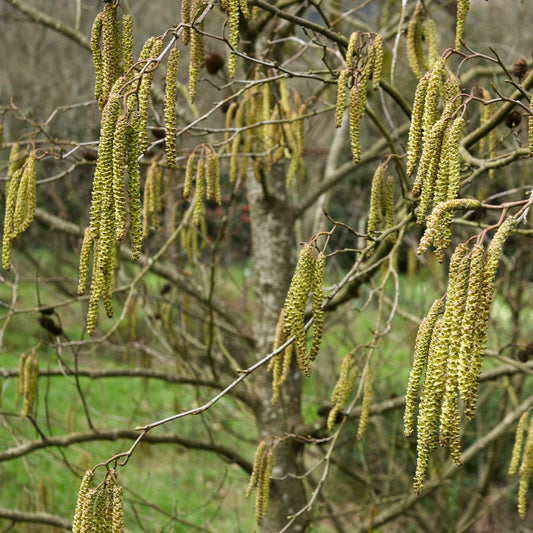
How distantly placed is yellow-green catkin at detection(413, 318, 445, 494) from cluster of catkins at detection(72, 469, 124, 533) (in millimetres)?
532

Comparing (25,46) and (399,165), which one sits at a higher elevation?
(25,46)

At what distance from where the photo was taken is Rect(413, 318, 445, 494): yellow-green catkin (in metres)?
1.17

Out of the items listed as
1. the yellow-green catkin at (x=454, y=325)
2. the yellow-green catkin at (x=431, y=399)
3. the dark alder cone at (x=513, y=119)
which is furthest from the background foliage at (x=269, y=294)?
the yellow-green catkin at (x=431, y=399)

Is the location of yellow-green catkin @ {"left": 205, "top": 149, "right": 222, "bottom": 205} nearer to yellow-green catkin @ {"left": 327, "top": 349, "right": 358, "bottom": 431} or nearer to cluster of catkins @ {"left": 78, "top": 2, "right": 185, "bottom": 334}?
yellow-green catkin @ {"left": 327, "top": 349, "right": 358, "bottom": 431}

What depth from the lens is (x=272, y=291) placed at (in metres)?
3.39

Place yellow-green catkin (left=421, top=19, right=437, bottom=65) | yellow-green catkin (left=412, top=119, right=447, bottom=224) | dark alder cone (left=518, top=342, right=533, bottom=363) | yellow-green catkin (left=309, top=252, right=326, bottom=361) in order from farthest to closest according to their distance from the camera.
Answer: dark alder cone (left=518, top=342, right=533, bottom=363), yellow-green catkin (left=421, top=19, right=437, bottom=65), yellow-green catkin (left=309, top=252, right=326, bottom=361), yellow-green catkin (left=412, top=119, right=447, bottom=224)

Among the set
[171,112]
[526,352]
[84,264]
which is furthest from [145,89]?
[526,352]

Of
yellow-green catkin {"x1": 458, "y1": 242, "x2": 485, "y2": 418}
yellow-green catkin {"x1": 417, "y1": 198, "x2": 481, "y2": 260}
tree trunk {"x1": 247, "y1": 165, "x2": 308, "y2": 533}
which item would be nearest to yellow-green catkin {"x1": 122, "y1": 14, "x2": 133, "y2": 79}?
yellow-green catkin {"x1": 417, "y1": 198, "x2": 481, "y2": 260}

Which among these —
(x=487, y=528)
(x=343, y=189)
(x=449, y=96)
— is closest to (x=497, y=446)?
(x=487, y=528)

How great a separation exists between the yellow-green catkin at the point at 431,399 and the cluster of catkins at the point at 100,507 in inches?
21.0

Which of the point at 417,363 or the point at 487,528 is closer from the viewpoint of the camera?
the point at 417,363

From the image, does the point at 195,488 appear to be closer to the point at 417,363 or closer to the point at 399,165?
the point at 399,165

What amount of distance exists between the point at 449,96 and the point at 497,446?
133 inches

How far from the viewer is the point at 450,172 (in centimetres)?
134
